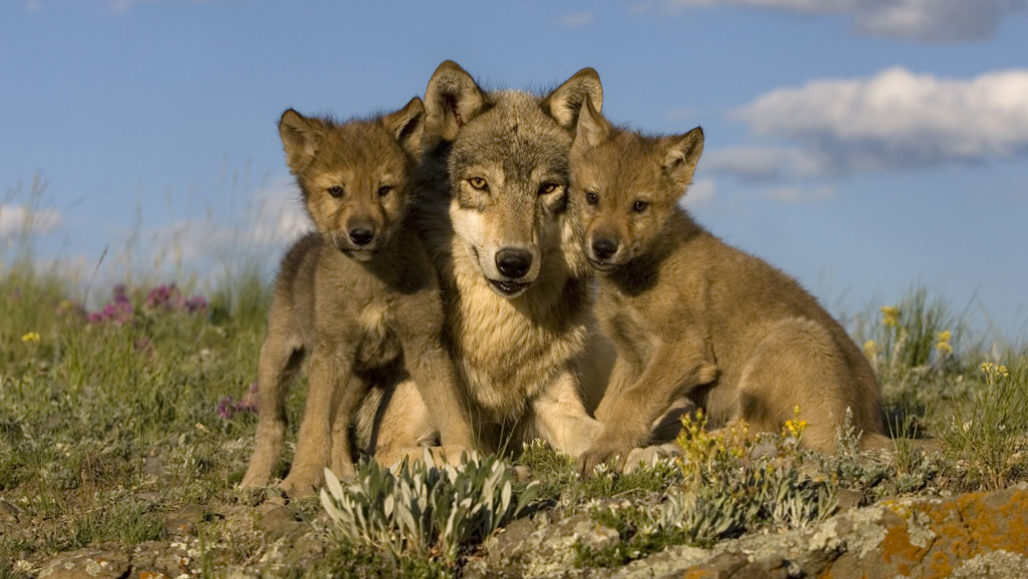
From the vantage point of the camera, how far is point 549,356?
5.43m

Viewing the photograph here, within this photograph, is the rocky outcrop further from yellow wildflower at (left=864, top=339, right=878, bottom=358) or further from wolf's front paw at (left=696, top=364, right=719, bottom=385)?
yellow wildflower at (left=864, top=339, right=878, bottom=358)

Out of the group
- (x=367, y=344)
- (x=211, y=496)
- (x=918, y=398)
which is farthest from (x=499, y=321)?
(x=918, y=398)

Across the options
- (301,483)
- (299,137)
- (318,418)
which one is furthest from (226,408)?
(299,137)

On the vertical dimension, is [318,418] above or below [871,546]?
below

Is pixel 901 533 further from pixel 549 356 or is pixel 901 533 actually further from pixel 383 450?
pixel 383 450

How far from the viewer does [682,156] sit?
5.05 m

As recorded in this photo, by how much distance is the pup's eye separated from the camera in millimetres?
5015

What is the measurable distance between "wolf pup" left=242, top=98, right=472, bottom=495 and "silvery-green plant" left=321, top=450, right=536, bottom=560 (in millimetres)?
917

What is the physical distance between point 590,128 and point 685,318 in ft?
3.36

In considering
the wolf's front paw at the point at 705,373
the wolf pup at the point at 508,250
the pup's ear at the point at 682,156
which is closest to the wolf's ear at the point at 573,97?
the wolf pup at the point at 508,250

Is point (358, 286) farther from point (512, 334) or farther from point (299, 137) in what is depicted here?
point (512, 334)

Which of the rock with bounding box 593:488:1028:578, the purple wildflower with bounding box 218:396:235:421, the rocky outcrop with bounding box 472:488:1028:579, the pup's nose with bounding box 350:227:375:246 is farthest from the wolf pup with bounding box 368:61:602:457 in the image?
the rock with bounding box 593:488:1028:578

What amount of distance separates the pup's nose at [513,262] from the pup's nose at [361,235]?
628 mm

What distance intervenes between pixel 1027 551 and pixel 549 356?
2.50m
